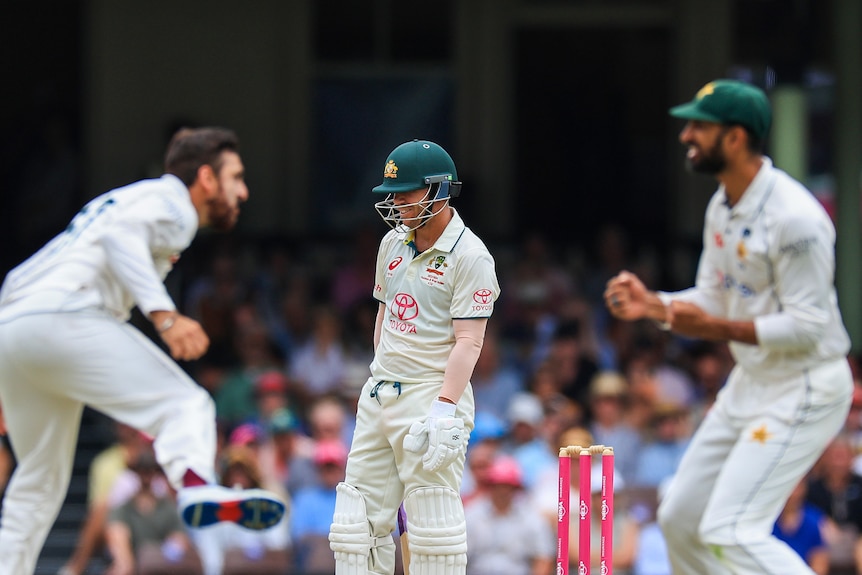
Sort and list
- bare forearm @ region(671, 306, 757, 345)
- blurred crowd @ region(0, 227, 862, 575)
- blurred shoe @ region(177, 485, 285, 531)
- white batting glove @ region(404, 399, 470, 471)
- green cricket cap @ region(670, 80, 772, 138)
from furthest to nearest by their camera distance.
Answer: blurred crowd @ region(0, 227, 862, 575) < green cricket cap @ region(670, 80, 772, 138) < bare forearm @ region(671, 306, 757, 345) < blurred shoe @ region(177, 485, 285, 531) < white batting glove @ region(404, 399, 470, 471)

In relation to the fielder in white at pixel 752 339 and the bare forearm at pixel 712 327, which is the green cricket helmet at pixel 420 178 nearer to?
the fielder in white at pixel 752 339

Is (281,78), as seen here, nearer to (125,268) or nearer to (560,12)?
(560,12)

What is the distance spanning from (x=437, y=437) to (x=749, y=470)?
57.5 inches

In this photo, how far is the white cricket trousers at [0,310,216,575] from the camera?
579 cm

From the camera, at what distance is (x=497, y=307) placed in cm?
1241

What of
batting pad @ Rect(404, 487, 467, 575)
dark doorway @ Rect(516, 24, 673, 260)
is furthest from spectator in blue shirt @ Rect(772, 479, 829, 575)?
dark doorway @ Rect(516, 24, 673, 260)

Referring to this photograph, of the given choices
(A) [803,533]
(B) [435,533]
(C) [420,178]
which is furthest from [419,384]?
(A) [803,533]

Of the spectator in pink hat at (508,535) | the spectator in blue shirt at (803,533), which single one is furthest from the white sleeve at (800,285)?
the spectator in pink hat at (508,535)

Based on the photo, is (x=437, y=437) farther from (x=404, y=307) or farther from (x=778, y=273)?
(x=778, y=273)

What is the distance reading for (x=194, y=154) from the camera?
245 inches

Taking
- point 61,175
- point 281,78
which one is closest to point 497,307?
point 281,78

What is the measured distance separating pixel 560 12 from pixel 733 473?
29.0 feet

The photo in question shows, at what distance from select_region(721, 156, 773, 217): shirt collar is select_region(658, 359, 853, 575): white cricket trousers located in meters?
0.70

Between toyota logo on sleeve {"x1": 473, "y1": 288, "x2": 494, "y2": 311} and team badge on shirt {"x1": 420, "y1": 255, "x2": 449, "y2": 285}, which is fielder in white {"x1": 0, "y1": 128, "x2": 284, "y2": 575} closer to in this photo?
team badge on shirt {"x1": 420, "y1": 255, "x2": 449, "y2": 285}
